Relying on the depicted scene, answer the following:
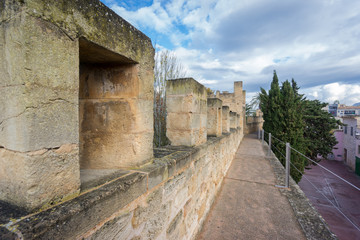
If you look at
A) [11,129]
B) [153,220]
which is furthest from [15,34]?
[153,220]

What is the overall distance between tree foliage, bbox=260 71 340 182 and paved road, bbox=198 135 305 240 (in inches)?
228

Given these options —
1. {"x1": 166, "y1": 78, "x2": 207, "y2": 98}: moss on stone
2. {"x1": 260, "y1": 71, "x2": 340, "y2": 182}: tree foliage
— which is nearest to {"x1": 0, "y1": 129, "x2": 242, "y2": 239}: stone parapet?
{"x1": 166, "y1": 78, "x2": 207, "y2": 98}: moss on stone

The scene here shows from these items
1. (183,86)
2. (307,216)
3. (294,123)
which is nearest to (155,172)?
(183,86)

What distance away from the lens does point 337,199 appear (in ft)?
41.7

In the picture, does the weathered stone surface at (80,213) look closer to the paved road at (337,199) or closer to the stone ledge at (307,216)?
the stone ledge at (307,216)

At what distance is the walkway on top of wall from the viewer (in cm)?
288

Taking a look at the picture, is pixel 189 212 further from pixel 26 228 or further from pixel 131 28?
pixel 131 28

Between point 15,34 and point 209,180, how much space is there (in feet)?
10.9

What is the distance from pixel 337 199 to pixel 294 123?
587 cm

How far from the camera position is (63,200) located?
1137mm

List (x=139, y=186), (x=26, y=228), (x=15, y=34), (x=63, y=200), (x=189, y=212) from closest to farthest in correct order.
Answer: (x=26, y=228) → (x=15, y=34) → (x=63, y=200) → (x=139, y=186) → (x=189, y=212)

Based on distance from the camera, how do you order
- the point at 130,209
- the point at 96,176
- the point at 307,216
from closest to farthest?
the point at 130,209, the point at 96,176, the point at 307,216

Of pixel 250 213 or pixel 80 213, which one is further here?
pixel 250 213

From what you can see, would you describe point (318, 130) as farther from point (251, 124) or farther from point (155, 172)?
point (155, 172)
